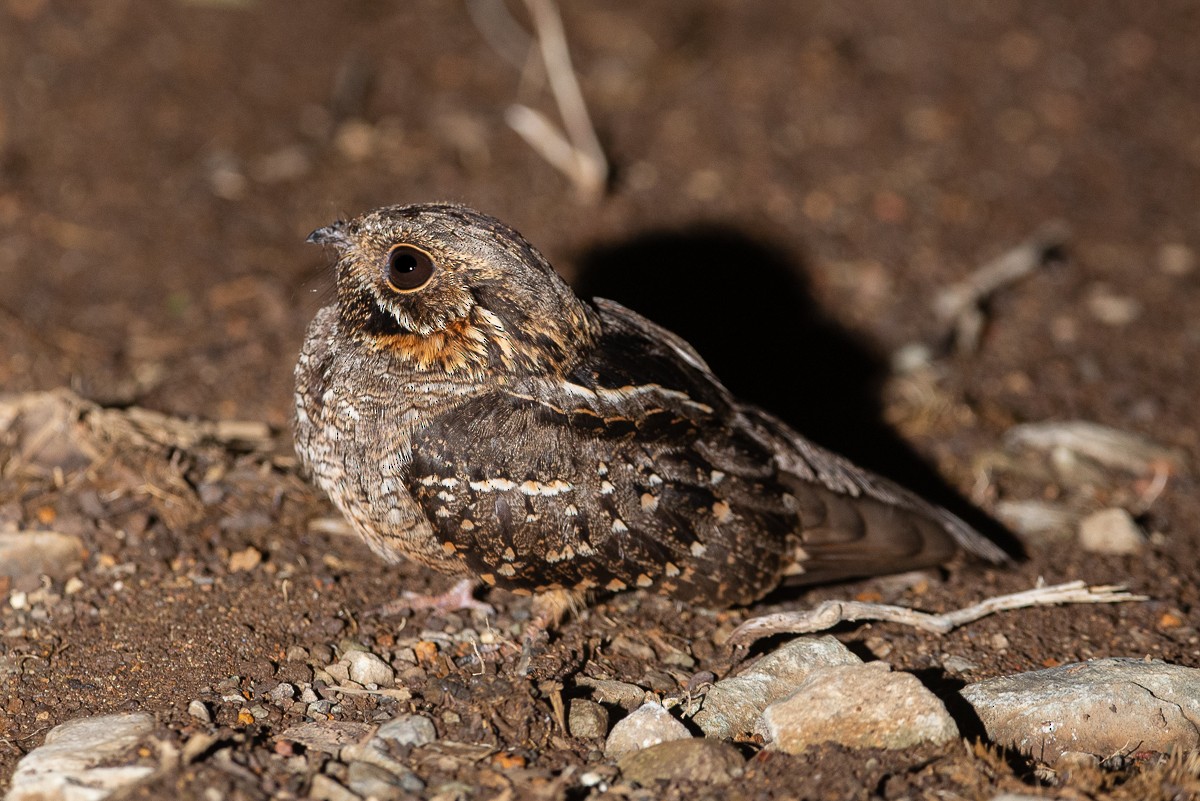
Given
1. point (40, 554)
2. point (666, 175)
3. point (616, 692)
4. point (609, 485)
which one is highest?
point (666, 175)

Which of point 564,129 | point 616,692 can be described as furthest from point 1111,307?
point 616,692

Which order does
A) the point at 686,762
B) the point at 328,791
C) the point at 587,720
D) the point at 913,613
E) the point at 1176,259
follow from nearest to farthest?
the point at 328,791 < the point at 686,762 < the point at 587,720 < the point at 913,613 < the point at 1176,259

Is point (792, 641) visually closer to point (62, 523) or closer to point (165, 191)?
point (62, 523)

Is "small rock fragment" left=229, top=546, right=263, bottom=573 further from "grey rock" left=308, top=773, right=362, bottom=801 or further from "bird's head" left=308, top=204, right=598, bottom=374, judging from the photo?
"grey rock" left=308, top=773, right=362, bottom=801

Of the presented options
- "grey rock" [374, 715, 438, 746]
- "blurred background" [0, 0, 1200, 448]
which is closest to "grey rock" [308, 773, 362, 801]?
"grey rock" [374, 715, 438, 746]

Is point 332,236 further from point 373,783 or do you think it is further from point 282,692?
point 373,783

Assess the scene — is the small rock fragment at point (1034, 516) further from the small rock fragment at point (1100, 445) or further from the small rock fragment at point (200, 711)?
the small rock fragment at point (200, 711)

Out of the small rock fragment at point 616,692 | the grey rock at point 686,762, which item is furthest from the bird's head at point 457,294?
the grey rock at point 686,762
